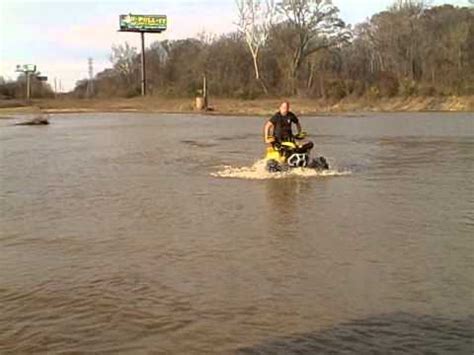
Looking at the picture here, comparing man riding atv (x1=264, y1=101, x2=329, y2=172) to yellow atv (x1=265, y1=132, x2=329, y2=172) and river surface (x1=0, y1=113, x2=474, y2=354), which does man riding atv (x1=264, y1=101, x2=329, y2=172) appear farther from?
→ river surface (x1=0, y1=113, x2=474, y2=354)

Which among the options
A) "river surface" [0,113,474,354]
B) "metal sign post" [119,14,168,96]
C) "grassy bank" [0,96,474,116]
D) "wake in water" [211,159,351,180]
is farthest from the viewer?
"metal sign post" [119,14,168,96]

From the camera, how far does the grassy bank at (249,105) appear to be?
65562 mm

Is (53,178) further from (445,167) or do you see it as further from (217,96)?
(217,96)

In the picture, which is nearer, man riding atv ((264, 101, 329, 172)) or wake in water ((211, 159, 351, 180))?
wake in water ((211, 159, 351, 180))

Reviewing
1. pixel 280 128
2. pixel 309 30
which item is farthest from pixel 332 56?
pixel 280 128

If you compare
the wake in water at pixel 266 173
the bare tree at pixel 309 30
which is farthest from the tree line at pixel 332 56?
the wake in water at pixel 266 173

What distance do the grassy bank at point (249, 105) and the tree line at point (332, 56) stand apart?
2.14m

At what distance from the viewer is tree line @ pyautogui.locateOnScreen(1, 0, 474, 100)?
75.1 metres

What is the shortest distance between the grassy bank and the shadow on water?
58.0 meters

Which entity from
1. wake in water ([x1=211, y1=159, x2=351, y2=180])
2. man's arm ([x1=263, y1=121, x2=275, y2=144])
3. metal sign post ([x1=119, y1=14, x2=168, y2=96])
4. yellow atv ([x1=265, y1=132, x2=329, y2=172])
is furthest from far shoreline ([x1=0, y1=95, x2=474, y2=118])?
man's arm ([x1=263, y1=121, x2=275, y2=144])

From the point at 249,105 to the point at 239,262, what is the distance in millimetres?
65717

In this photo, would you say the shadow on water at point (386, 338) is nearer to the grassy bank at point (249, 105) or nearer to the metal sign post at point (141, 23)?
the grassy bank at point (249, 105)

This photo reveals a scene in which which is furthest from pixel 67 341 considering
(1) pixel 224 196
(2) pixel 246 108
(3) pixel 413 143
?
(2) pixel 246 108

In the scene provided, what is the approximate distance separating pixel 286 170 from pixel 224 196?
10.4 feet
